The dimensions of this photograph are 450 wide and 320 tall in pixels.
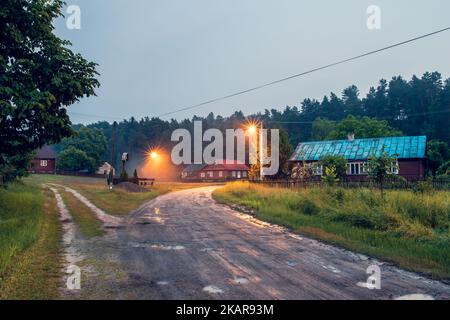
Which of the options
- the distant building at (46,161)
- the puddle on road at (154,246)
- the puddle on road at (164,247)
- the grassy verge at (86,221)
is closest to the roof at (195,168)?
the distant building at (46,161)

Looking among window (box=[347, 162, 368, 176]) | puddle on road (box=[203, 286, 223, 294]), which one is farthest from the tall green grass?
window (box=[347, 162, 368, 176])

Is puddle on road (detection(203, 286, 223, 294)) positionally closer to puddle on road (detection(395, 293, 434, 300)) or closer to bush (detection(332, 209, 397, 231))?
puddle on road (detection(395, 293, 434, 300))

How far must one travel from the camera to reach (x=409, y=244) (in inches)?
392

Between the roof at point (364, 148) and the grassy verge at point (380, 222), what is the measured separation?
28175 millimetres

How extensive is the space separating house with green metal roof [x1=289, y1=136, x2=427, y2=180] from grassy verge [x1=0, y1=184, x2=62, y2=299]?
108ft

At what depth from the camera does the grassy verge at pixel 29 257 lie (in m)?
6.03

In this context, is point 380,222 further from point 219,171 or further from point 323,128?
point 323,128

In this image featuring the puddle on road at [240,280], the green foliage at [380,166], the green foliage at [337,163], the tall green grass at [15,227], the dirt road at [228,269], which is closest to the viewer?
the dirt road at [228,269]

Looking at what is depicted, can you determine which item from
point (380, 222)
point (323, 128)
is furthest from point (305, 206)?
point (323, 128)

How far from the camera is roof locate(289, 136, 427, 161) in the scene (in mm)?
43250

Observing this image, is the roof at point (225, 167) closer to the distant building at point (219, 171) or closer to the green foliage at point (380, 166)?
the distant building at point (219, 171)
